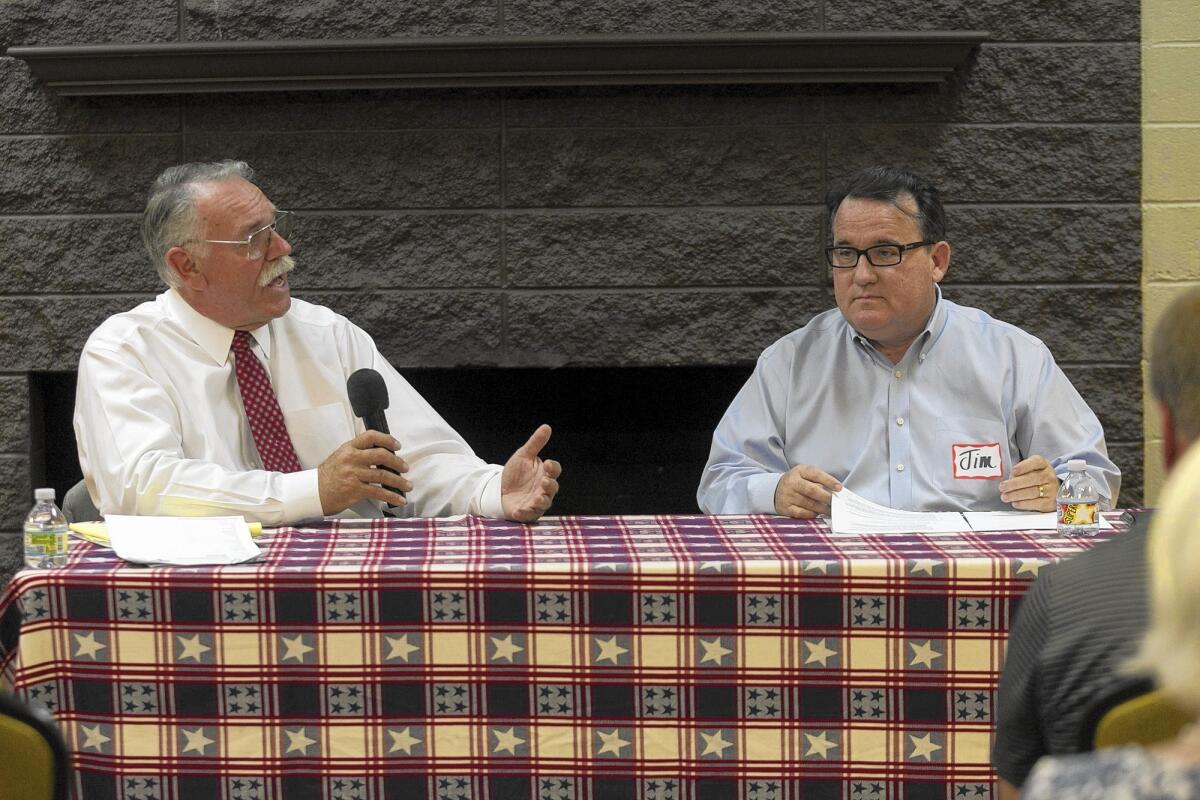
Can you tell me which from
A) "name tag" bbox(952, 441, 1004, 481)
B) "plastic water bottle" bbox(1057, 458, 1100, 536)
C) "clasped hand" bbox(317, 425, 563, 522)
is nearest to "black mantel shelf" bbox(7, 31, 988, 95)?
"name tag" bbox(952, 441, 1004, 481)

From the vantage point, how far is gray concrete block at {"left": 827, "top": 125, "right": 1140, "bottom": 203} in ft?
11.8

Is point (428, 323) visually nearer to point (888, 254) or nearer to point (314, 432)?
point (314, 432)

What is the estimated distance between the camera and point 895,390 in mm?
2844

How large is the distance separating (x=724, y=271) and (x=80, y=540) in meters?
1.91

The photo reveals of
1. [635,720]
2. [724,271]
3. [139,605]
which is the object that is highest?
[724,271]

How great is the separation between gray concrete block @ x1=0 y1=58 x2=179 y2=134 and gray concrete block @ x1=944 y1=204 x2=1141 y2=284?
209cm

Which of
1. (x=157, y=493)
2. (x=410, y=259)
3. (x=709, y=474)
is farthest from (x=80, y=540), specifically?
(x=410, y=259)

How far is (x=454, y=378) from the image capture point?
3867mm

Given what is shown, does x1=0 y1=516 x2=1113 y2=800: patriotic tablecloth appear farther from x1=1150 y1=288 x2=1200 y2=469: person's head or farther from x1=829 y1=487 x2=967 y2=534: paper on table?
x1=1150 y1=288 x2=1200 y2=469: person's head

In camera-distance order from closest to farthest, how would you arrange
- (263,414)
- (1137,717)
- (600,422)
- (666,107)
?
(1137,717)
(263,414)
(666,107)
(600,422)

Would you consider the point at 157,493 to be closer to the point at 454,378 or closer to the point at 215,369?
the point at 215,369

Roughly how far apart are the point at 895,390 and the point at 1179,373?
1577mm

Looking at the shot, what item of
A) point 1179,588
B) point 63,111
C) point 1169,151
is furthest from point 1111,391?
point 1179,588

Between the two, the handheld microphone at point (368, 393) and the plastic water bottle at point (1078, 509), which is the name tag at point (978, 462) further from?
the handheld microphone at point (368, 393)
